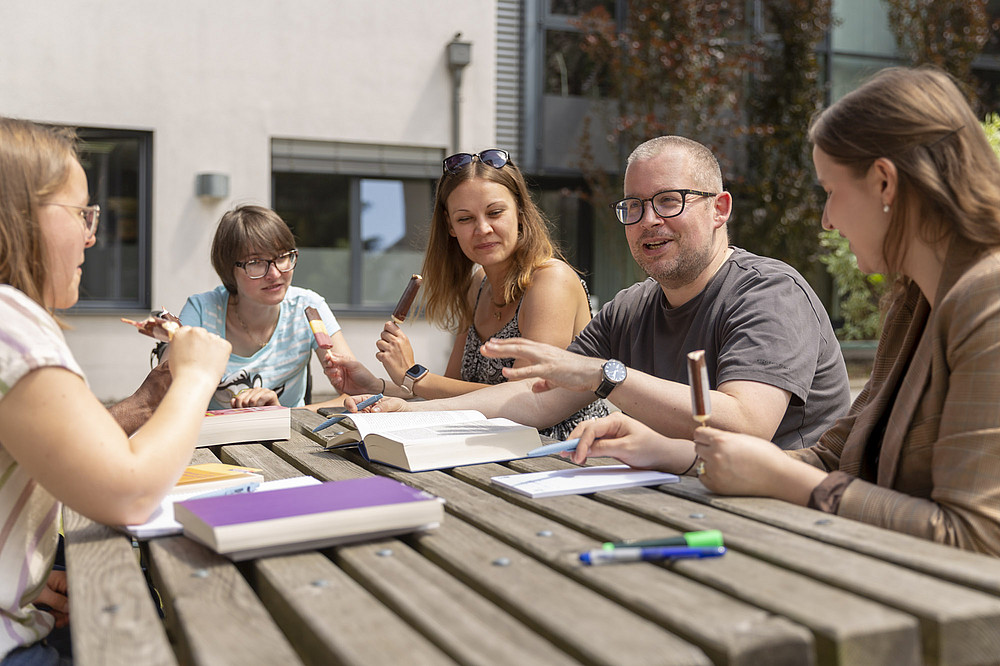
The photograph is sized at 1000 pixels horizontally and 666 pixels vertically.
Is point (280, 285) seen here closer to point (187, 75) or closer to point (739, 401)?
point (739, 401)

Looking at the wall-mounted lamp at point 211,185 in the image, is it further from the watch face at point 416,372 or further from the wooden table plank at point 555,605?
the wooden table plank at point 555,605

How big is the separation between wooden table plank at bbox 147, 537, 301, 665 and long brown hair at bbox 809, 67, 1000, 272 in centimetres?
143

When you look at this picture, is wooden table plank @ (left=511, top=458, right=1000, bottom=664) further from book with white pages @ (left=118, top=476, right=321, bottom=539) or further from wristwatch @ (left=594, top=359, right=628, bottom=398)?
book with white pages @ (left=118, top=476, right=321, bottom=539)

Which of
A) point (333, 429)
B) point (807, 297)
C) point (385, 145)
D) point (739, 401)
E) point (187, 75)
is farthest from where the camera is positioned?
point (385, 145)

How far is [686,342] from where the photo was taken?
2.80 metres

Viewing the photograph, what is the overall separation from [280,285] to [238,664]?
319 cm

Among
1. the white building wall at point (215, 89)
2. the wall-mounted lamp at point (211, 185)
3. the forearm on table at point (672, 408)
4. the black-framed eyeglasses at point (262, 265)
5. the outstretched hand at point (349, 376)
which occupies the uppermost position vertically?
the white building wall at point (215, 89)

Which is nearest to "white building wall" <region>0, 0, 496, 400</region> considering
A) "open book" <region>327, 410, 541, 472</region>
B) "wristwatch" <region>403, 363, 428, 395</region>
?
"wristwatch" <region>403, 363, 428, 395</region>

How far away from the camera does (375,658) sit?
1.00 meters

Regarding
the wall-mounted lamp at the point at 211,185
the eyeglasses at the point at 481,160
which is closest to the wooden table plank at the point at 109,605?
the eyeglasses at the point at 481,160

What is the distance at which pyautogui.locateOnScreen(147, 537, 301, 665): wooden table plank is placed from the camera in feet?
3.41

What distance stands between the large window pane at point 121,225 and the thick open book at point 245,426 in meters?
6.91

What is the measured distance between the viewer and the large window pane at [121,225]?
352 inches

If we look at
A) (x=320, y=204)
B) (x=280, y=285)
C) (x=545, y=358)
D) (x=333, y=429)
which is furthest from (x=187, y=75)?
(x=545, y=358)
